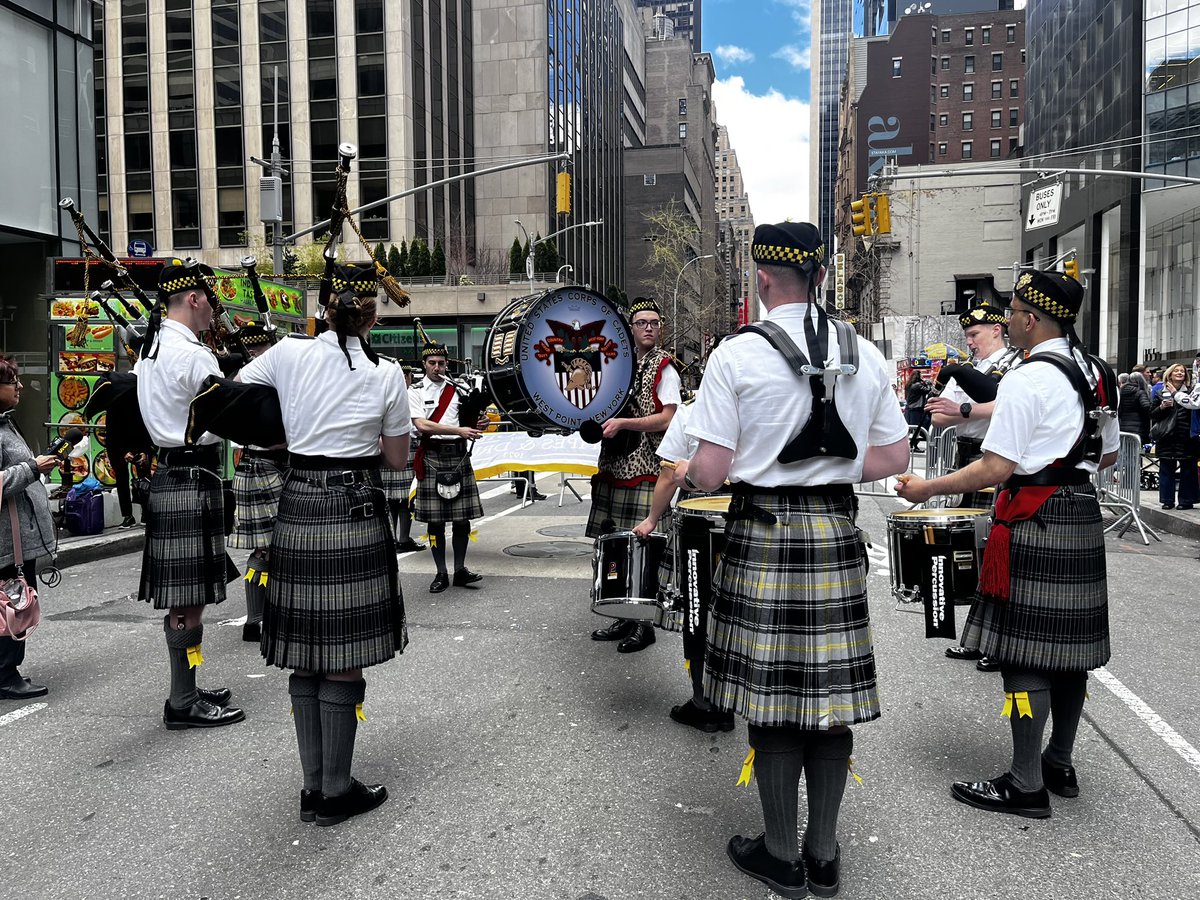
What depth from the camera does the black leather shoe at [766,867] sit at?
9.24ft

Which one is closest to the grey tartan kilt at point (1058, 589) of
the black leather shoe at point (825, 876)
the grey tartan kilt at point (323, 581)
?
the black leather shoe at point (825, 876)

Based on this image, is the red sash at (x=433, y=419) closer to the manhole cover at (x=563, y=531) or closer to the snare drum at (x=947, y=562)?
the manhole cover at (x=563, y=531)

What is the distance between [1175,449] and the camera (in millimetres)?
11156

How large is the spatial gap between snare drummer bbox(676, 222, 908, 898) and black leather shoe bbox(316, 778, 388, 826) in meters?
1.44

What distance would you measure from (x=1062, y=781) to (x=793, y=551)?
1764mm

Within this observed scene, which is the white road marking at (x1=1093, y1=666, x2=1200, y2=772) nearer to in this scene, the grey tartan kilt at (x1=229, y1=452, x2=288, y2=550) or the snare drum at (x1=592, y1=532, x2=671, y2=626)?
the snare drum at (x1=592, y1=532, x2=671, y2=626)

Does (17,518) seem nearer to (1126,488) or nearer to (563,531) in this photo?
(563,531)

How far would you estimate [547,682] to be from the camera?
4.98 meters

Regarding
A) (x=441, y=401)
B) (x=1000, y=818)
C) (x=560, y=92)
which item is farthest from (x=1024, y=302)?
(x=560, y=92)

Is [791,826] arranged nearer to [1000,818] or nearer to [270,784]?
[1000,818]

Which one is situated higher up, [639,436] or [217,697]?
[639,436]

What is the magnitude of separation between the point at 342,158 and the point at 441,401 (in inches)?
140

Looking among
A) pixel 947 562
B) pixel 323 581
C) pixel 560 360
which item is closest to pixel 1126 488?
pixel 947 562

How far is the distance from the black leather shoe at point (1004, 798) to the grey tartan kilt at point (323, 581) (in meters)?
2.31
